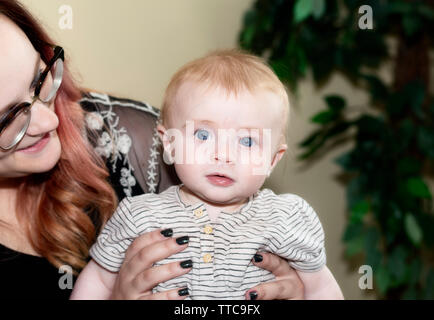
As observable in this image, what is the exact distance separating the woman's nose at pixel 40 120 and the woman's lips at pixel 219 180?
0.33 m

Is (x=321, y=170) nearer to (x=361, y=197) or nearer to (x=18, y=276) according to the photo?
(x=361, y=197)

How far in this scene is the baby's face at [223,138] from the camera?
95 centimetres

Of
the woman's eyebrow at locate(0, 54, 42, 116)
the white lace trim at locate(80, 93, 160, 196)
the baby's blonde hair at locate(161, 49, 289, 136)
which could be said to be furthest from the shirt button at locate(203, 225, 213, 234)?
the woman's eyebrow at locate(0, 54, 42, 116)

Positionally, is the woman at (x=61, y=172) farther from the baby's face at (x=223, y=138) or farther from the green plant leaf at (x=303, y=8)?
the green plant leaf at (x=303, y=8)

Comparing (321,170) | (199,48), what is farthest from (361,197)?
(199,48)

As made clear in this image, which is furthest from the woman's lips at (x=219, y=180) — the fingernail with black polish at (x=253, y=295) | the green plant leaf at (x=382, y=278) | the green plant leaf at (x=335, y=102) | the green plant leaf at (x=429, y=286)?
the green plant leaf at (x=429, y=286)

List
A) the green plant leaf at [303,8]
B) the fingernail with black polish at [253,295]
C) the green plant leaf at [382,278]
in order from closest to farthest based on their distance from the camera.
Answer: the fingernail with black polish at [253,295] < the green plant leaf at [303,8] < the green plant leaf at [382,278]

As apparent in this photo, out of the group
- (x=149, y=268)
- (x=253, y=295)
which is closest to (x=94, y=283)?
(x=149, y=268)

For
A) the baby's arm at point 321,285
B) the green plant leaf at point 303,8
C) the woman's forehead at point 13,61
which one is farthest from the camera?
the green plant leaf at point 303,8

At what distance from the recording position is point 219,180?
3.20 ft

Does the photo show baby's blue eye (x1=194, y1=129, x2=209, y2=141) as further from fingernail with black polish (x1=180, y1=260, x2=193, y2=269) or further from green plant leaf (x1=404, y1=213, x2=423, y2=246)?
green plant leaf (x1=404, y1=213, x2=423, y2=246)

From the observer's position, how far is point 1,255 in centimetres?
110

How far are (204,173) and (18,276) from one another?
508 mm

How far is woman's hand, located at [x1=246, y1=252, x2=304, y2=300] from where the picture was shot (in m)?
1.02
